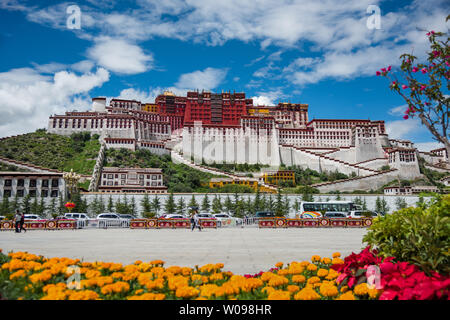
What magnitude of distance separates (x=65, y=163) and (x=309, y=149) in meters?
59.1

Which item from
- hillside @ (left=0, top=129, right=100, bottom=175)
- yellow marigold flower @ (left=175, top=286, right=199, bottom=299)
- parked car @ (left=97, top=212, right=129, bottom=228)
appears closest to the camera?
yellow marigold flower @ (left=175, top=286, right=199, bottom=299)

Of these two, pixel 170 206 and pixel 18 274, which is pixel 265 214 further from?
pixel 18 274

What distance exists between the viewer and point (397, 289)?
3316mm

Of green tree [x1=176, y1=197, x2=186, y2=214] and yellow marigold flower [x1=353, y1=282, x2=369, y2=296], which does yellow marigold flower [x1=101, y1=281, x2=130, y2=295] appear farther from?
green tree [x1=176, y1=197, x2=186, y2=214]

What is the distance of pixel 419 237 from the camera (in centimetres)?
377

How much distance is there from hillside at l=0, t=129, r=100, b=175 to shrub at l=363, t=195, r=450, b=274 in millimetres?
65536

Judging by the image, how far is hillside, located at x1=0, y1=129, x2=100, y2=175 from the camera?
67.9 metres

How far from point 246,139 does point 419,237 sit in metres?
82.5

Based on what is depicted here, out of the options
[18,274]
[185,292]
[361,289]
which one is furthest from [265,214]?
[185,292]

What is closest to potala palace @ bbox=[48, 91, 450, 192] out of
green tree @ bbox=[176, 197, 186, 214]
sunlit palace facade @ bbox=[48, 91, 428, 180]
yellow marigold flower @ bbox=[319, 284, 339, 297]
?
sunlit palace facade @ bbox=[48, 91, 428, 180]

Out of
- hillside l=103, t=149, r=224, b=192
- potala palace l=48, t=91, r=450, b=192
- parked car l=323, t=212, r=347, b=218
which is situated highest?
potala palace l=48, t=91, r=450, b=192

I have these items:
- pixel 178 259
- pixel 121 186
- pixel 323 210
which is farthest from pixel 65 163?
pixel 178 259

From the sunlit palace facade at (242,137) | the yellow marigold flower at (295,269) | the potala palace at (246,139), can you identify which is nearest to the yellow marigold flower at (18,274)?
the yellow marigold flower at (295,269)

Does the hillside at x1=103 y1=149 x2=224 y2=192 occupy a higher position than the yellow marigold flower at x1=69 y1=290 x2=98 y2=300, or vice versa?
the hillside at x1=103 y1=149 x2=224 y2=192
